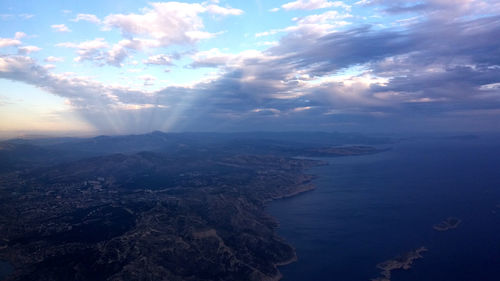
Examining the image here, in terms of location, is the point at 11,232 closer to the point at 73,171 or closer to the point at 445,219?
the point at 73,171

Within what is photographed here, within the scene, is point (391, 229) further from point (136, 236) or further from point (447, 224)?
point (136, 236)

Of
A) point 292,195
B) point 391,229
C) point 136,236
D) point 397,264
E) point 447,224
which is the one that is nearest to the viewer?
point 397,264

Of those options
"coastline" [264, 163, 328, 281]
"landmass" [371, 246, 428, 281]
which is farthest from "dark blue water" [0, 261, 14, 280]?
"landmass" [371, 246, 428, 281]

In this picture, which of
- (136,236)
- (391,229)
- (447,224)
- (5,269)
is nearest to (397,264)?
(391,229)

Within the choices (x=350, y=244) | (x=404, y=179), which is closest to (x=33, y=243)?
(x=350, y=244)

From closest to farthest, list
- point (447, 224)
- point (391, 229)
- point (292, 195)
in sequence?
1. point (391, 229)
2. point (447, 224)
3. point (292, 195)

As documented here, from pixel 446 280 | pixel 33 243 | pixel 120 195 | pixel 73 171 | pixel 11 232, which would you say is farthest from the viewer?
pixel 73 171

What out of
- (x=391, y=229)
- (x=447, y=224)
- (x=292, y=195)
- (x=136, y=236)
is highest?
(x=136, y=236)
